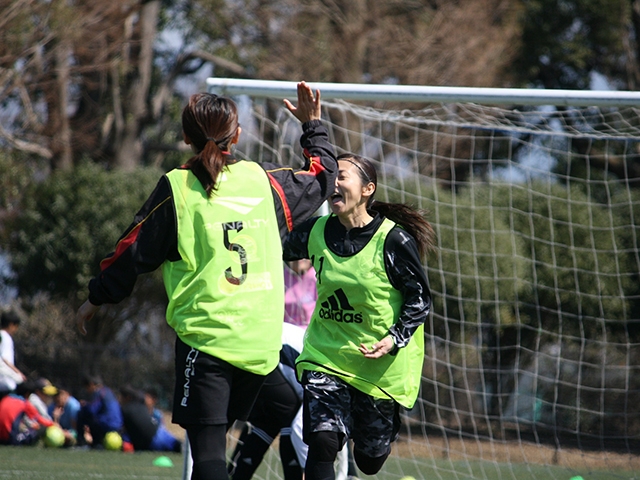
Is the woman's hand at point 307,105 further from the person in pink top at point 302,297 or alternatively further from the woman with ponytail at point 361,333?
the person in pink top at point 302,297

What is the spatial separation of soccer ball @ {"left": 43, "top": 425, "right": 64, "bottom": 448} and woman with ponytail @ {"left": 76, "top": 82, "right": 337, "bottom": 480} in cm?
828

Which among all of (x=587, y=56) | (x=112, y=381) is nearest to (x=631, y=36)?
(x=587, y=56)

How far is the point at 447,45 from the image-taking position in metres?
18.2

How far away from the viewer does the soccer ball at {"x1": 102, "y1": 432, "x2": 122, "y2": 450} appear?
10930mm

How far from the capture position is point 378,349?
379 cm

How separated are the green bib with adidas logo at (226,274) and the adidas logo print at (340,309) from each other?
3.11ft

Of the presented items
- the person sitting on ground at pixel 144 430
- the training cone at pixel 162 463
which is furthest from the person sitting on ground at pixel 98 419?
the training cone at pixel 162 463

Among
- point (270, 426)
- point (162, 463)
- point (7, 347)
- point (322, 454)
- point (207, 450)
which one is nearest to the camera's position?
point (207, 450)

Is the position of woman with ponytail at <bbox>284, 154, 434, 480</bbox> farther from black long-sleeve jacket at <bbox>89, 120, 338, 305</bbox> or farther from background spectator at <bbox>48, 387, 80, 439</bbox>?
background spectator at <bbox>48, 387, 80, 439</bbox>

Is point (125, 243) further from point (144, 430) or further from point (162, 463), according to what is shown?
point (144, 430)

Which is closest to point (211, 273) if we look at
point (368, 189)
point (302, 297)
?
point (368, 189)

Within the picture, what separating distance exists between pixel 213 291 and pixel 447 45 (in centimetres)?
1614

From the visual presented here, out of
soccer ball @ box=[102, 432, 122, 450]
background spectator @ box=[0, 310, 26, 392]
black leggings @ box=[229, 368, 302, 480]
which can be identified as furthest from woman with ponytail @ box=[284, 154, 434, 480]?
soccer ball @ box=[102, 432, 122, 450]

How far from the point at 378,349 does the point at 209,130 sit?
1344mm
